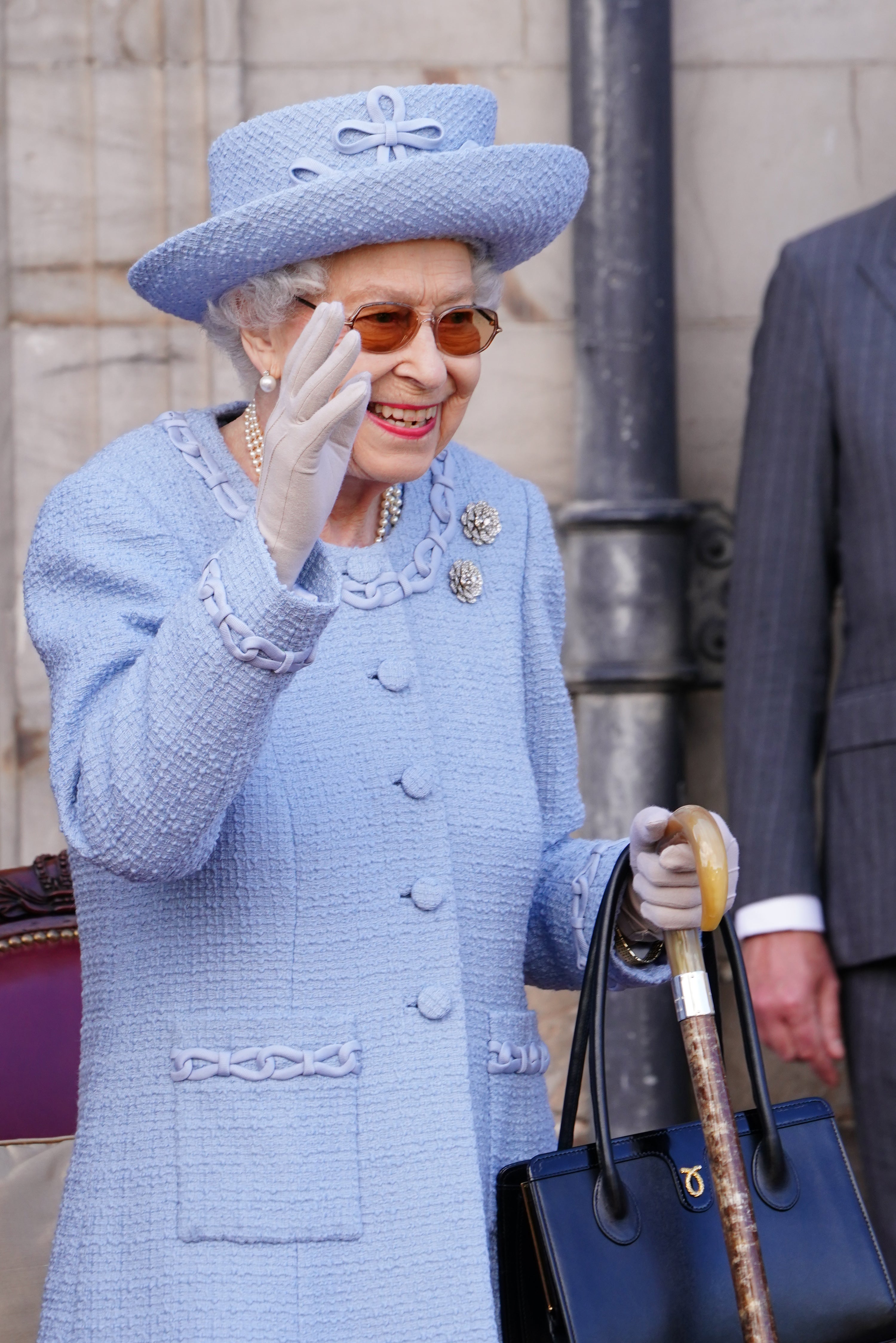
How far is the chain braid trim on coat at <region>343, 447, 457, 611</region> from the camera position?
191 cm

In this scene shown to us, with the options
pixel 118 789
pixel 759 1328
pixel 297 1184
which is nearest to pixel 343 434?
pixel 118 789

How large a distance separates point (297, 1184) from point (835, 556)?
1.56 m

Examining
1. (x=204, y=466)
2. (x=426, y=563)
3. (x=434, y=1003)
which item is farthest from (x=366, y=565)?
(x=434, y=1003)

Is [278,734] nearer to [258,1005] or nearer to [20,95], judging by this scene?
[258,1005]

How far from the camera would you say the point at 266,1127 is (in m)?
1.68

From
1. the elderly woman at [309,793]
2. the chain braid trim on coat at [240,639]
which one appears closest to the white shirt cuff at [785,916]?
the elderly woman at [309,793]

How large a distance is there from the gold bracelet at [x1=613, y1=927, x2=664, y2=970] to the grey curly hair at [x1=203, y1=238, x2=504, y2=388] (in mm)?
678

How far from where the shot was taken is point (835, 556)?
289cm

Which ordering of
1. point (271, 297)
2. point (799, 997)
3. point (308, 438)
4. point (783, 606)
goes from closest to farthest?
point (308, 438)
point (271, 297)
point (799, 997)
point (783, 606)

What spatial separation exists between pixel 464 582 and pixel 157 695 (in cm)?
54

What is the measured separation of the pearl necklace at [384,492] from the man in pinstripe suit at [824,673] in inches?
39.5

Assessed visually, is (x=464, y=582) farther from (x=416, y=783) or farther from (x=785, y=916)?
(x=785, y=916)

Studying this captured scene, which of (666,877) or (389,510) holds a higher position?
(389,510)

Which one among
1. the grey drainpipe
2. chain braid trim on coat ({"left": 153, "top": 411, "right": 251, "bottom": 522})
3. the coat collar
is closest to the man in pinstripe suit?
the coat collar
